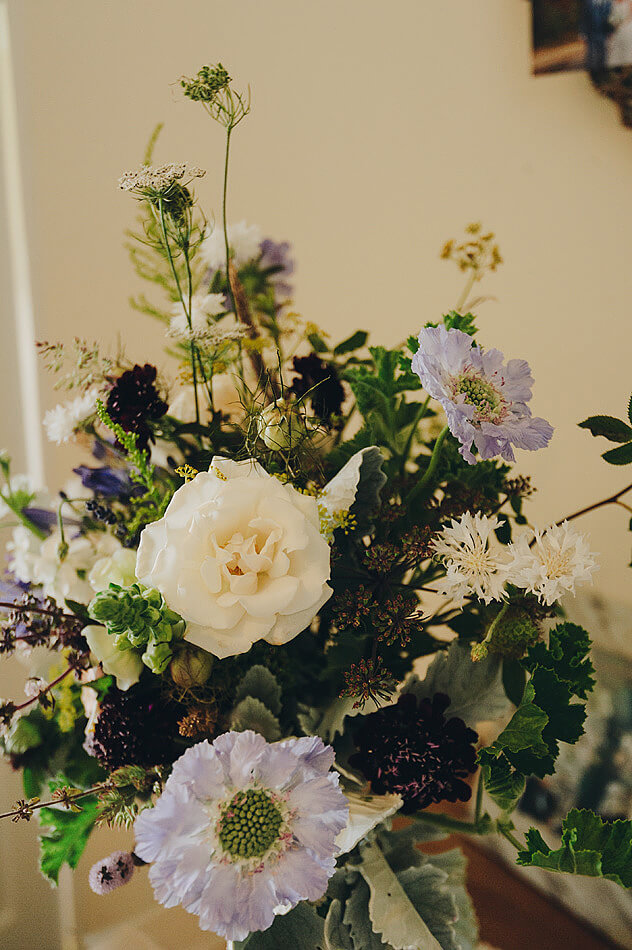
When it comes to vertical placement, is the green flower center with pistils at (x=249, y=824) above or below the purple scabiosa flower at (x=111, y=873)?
above

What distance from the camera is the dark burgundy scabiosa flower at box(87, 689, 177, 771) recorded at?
18.3 inches

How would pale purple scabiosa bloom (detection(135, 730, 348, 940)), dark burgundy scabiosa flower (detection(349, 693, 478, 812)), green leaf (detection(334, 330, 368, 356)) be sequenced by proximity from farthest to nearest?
green leaf (detection(334, 330, 368, 356)), dark burgundy scabiosa flower (detection(349, 693, 478, 812)), pale purple scabiosa bloom (detection(135, 730, 348, 940))

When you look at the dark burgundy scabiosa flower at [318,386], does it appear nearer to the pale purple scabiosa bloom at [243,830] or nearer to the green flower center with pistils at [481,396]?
the green flower center with pistils at [481,396]

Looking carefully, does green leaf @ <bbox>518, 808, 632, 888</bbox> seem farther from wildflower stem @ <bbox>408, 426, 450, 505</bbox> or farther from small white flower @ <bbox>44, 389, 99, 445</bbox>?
small white flower @ <bbox>44, 389, 99, 445</bbox>

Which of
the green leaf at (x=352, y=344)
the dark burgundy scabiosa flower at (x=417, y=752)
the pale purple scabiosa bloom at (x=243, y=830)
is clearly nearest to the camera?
the pale purple scabiosa bloom at (x=243, y=830)

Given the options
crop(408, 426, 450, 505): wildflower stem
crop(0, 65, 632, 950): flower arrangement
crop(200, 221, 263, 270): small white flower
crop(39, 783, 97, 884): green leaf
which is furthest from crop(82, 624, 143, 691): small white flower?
crop(200, 221, 263, 270): small white flower

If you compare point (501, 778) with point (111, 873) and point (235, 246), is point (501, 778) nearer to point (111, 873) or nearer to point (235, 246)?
point (111, 873)

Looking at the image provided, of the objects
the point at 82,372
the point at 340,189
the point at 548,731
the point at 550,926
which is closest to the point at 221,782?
the point at 548,731

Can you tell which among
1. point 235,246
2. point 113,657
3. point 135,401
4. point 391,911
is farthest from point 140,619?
point 235,246

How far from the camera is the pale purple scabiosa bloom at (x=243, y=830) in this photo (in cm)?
37

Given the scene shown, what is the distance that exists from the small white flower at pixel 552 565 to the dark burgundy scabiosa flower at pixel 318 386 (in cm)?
17

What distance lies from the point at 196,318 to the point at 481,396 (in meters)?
0.21

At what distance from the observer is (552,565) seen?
1.41 feet

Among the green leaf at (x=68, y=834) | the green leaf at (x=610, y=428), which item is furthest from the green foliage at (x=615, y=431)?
the green leaf at (x=68, y=834)
